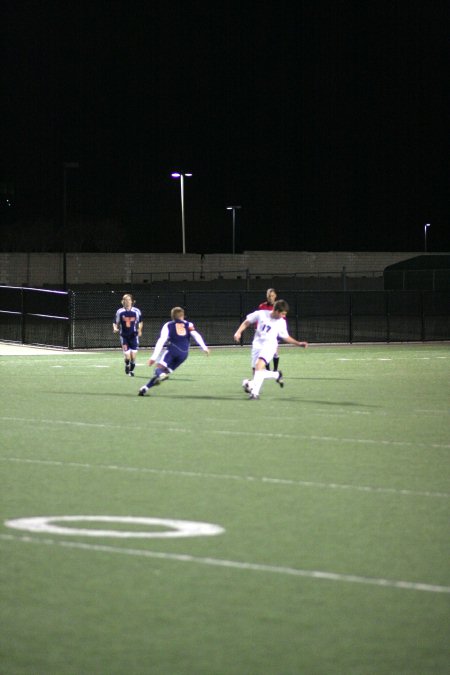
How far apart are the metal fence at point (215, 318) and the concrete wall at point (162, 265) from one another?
15.5 ft

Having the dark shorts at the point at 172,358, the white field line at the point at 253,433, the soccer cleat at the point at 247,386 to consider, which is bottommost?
the white field line at the point at 253,433

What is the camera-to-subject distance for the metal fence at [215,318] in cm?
4350

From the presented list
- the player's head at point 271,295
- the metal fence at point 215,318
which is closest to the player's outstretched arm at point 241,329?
the player's head at point 271,295

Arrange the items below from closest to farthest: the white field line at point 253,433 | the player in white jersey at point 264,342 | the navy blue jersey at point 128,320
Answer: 1. the white field line at point 253,433
2. the player in white jersey at point 264,342
3. the navy blue jersey at point 128,320

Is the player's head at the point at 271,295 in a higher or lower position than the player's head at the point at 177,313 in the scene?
higher

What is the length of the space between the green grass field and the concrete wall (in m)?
55.1

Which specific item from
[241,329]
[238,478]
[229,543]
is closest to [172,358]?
[241,329]

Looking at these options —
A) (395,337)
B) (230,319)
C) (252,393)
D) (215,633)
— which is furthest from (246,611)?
(230,319)

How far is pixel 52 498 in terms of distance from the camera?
33.6 feet

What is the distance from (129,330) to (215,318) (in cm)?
3072

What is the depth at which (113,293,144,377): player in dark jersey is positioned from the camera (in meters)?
26.5

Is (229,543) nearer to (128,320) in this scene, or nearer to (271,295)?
(271,295)

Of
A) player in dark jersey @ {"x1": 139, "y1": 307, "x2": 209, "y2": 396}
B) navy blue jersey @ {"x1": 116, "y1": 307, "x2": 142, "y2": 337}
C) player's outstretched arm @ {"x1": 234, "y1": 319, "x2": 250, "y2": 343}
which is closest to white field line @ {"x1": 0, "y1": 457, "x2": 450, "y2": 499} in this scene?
player's outstretched arm @ {"x1": 234, "y1": 319, "x2": 250, "y2": 343}

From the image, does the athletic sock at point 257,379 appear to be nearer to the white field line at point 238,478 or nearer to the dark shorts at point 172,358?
the dark shorts at point 172,358
